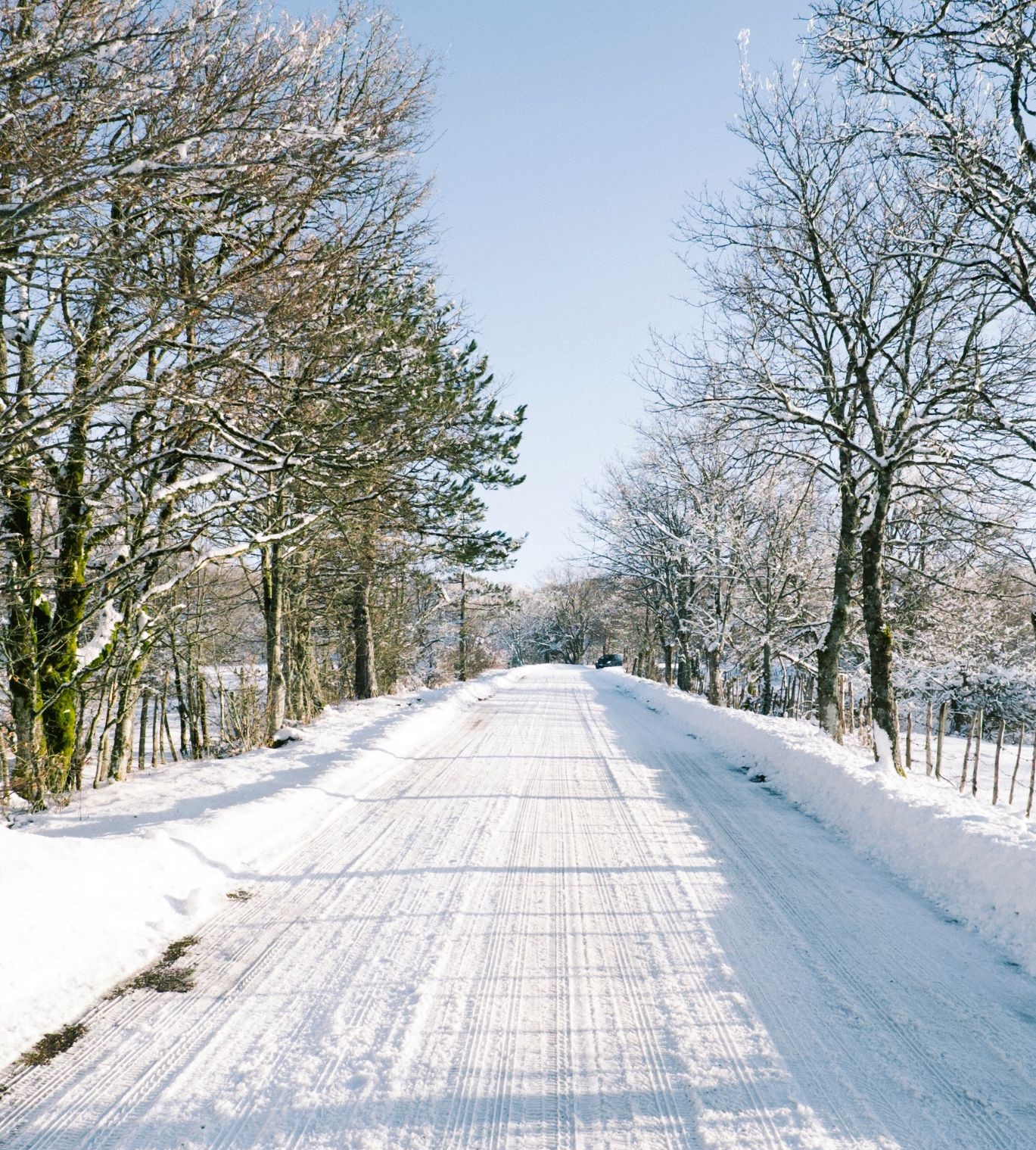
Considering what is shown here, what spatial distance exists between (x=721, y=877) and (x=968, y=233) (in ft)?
25.7

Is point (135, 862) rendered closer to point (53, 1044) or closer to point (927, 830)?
point (53, 1044)

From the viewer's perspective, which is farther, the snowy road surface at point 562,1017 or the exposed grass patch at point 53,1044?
the exposed grass patch at point 53,1044

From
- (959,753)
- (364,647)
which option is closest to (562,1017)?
(364,647)

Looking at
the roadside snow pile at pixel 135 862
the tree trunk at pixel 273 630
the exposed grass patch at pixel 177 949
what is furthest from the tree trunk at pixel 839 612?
the exposed grass patch at pixel 177 949

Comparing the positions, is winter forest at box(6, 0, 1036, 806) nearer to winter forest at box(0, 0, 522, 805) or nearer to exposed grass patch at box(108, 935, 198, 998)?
winter forest at box(0, 0, 522, 805)

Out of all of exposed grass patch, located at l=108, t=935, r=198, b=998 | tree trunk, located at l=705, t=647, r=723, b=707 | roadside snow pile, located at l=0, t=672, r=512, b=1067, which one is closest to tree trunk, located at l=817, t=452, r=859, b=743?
tree trunk, located at l=705, t=647, r=723, b=707

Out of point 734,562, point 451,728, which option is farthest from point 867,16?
point 734,562

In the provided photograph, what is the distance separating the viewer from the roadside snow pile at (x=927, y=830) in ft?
13.6

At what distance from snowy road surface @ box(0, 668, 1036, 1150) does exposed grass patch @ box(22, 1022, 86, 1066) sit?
5 cm

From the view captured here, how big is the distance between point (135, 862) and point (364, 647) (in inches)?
622

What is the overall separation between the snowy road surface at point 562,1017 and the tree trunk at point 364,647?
14.1 m

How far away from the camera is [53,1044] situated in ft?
9.37

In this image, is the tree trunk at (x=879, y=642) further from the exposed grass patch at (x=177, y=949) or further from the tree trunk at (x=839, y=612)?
the exposed grass patch at (x=177, y=949)

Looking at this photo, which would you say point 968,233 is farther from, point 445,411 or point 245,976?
point 245,976
